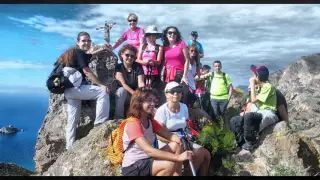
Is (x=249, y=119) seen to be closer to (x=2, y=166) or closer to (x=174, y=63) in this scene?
(x=174, y=63)

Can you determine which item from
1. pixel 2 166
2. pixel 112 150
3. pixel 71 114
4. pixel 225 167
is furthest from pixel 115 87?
pixel 2 166

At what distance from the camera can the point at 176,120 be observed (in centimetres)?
571

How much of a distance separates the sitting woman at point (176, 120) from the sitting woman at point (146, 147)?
314 millimetres

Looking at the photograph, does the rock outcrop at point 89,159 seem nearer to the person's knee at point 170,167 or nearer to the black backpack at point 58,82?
the black backpack at point 58,82

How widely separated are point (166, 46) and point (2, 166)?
172 inches

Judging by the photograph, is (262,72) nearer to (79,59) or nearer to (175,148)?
(175,148)

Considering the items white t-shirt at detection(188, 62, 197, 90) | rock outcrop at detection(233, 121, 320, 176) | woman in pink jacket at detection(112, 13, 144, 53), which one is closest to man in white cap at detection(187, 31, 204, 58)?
white t-shirt at detection(188, 62, 197, 90)

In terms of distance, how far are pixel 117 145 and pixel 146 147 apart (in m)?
0.59

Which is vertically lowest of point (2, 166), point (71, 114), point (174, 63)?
Answer: point (2, 166)

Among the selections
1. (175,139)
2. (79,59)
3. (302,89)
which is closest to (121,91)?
(79,59)

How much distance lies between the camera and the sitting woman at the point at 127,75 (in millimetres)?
6602

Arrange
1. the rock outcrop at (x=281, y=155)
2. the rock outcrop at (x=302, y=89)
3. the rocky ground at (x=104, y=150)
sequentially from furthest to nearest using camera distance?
the rock outcrop at (x=302, y=89) → the rock outcrop at (x=281, y=155) → the rocky ground at (x=104, y=150)

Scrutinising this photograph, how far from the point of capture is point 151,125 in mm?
5203

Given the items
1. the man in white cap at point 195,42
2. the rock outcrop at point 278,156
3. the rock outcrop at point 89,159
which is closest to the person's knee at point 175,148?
the rock outcrop at point 89,159
